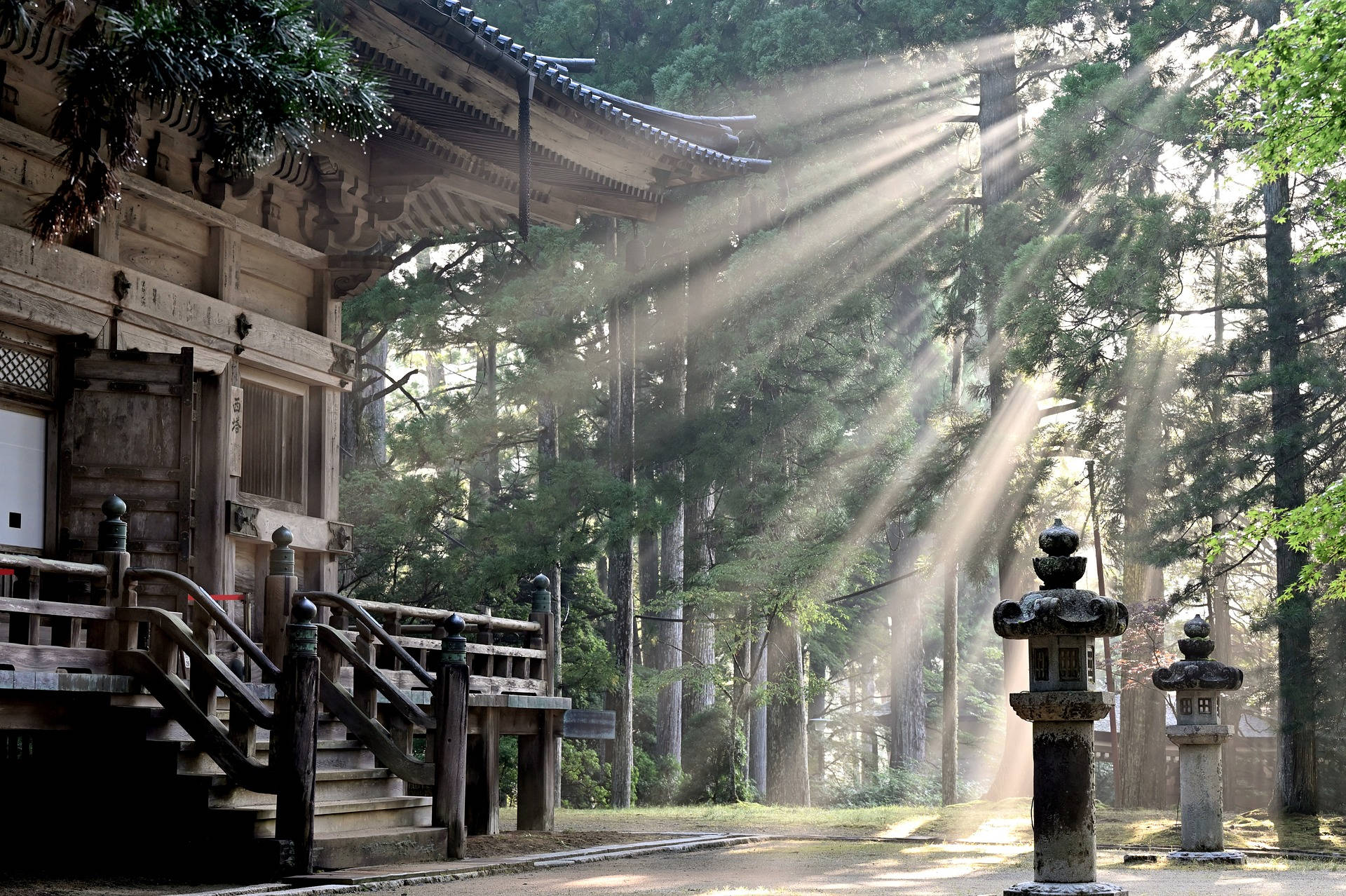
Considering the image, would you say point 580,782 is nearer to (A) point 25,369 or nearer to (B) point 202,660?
(A) point 25,369

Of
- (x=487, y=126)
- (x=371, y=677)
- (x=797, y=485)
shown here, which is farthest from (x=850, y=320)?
(x=371, y=677)

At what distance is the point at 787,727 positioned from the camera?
28.1 metres

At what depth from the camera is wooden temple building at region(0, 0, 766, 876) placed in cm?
919

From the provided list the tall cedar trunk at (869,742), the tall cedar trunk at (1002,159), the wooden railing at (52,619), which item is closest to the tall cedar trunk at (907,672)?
the tall cedar trunk at (869,742)

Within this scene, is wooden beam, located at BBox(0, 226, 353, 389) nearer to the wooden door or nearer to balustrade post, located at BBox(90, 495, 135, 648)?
the wooden door

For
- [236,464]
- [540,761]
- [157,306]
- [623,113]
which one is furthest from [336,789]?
[623,113]

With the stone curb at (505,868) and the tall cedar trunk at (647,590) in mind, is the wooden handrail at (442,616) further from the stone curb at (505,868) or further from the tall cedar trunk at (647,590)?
the tall cedar trunk at (647,590)

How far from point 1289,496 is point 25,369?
15.3 m

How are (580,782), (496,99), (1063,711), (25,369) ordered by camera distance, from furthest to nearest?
1. (580,782)
2. (496,99)
3. (25,369)
4. (1063,711)

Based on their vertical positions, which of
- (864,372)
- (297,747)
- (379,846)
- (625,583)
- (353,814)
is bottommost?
(379,846)

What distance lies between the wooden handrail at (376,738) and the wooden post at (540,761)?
3618 millimetres

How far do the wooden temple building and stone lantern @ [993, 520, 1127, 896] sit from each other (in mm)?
4428

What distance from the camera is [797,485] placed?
25859 millimetres

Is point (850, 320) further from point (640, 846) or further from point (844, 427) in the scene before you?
point (640, 846)
